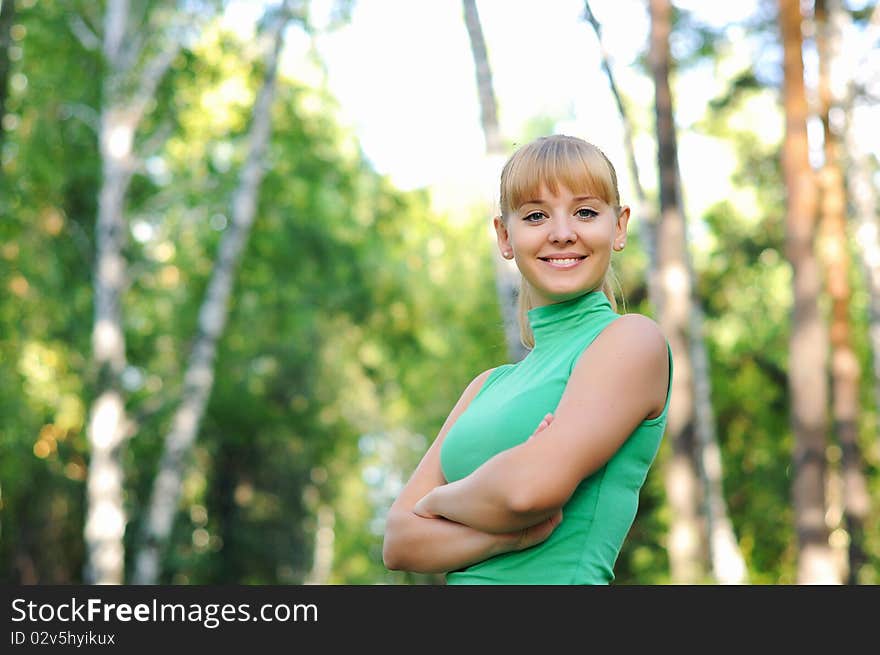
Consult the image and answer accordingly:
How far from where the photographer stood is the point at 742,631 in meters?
2.48

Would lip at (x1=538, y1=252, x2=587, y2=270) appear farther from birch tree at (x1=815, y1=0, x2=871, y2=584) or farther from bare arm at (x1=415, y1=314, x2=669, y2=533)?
birch tree at (x1=815, y1=0, x2=871, y2=584)

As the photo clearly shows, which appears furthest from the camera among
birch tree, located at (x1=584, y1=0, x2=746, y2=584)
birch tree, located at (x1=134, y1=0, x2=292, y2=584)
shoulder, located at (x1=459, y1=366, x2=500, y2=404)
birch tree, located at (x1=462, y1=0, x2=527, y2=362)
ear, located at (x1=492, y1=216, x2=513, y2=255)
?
birch tree, located at (x1=134, y1=0, x2=292, y2=584)

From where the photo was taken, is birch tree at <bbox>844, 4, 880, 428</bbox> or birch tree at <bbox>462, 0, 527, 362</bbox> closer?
birch tree at <bbox>462, 0, 527, 362</bbox>

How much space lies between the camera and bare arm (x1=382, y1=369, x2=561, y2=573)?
2.17 meters

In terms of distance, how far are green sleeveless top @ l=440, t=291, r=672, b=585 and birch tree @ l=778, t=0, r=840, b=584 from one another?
8.24 m

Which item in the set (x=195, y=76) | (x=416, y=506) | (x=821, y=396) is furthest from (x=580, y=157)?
(x=195, y=76)

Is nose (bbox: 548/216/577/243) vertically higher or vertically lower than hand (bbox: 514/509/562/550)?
higher

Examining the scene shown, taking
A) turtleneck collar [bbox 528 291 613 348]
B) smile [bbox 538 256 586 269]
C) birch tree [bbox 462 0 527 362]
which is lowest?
turtleneck collar [bbox 528 291 613 348]

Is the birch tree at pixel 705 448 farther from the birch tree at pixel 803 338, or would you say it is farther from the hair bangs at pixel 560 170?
the hair bangs at pixel 560 170

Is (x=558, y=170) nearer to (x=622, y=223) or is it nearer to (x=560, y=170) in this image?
(x=560, y=170)

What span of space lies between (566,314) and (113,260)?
1398cm

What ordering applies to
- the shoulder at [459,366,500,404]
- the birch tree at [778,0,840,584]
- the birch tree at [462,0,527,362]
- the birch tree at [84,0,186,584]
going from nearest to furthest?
the shoulder at [459,366,500,404] → the birch tree at [462,0,527,362] → the birch tree at [778,0,840,584] → the birch tree at [84,0,186,584]

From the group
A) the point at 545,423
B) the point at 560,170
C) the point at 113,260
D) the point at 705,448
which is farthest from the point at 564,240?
the point at 113,260

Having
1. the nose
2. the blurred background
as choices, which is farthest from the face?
the blurred background
